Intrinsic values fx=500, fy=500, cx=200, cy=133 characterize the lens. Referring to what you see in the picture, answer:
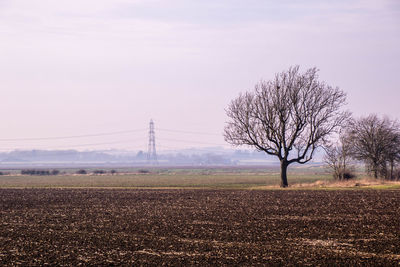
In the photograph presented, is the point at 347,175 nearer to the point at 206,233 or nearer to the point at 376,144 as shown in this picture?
the point at 376,144

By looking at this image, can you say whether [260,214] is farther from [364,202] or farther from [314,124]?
[314,124]

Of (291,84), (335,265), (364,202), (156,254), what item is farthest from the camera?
(291,84)

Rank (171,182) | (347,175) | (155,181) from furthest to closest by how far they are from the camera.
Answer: (155,181), (171,182), (347,175)

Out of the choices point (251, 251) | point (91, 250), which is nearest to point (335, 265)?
point (251, 251)

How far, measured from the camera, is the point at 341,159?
6619 centimetres

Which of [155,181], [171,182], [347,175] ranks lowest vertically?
[171,182]

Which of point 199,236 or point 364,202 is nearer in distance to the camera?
point 199,236

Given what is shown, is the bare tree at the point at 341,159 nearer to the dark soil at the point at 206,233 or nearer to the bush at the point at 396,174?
the bush at the point at 396,174

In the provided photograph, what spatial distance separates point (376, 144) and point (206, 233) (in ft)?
166

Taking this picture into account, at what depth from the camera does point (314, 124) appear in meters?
57.7

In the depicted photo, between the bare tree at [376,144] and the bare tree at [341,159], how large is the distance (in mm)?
1399

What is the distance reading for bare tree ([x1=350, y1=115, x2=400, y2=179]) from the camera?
220 ft

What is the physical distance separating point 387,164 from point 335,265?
55972mm

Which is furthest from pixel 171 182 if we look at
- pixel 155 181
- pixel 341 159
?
pixel 341 159
